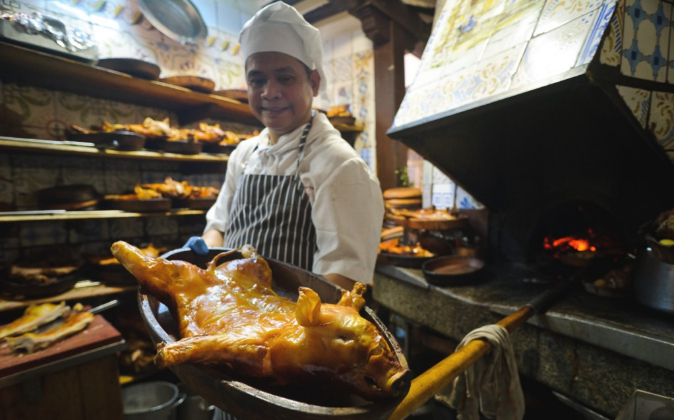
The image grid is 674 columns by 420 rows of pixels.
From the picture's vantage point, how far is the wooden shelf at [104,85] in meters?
2.43

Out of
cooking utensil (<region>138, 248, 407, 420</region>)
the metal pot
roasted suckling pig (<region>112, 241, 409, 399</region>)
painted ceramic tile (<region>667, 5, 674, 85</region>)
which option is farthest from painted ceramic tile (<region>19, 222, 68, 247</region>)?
painted ceramic tile (<region>667, 5, 674, 85</region>)

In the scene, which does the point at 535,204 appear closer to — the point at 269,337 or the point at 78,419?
the point at 269,337

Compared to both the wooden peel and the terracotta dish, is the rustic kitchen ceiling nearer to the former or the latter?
the wooden peel

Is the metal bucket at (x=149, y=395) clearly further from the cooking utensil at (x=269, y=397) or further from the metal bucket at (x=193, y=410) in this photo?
the cooking utensil at (x=269, y=397)

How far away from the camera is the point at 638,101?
66.5 inches

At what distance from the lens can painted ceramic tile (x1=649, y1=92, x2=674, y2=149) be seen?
5.77 feet

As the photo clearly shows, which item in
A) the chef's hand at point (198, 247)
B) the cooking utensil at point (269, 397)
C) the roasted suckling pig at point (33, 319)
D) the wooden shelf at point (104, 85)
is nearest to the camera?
the cooking utensil at point (269, 397)

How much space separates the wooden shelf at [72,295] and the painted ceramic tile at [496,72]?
3360 millimetres

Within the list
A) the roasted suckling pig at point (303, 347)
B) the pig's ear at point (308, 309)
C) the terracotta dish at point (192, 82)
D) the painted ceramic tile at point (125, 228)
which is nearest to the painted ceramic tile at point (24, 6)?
the terracotta dish at point (192, 82)

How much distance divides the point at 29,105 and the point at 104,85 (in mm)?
652

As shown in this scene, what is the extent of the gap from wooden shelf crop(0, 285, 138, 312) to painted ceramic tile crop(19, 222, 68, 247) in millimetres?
658

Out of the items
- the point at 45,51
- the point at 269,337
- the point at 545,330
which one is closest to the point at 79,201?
the point at 45,51

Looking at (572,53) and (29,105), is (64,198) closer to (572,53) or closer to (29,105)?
(29,105)

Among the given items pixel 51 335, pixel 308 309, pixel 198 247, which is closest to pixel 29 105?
pixel 51 335
